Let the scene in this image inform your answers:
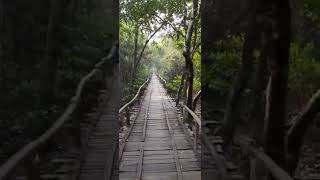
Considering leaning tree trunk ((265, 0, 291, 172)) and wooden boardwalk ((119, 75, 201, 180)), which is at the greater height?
leaning tree trunk ((265, 0, 291, 172))

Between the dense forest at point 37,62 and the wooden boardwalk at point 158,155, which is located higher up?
the dense forest at point 37,62

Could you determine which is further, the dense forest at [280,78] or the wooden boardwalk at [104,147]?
the wooden boardwalk at [104,147]

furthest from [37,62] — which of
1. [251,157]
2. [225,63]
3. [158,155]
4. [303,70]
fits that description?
[158,155]

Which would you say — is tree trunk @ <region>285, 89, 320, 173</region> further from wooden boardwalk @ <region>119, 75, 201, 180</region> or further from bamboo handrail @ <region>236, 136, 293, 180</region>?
wooden boardwalk @ <region>119, 75, 201, 180</region>

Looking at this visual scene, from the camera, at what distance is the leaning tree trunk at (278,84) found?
8.24 ft

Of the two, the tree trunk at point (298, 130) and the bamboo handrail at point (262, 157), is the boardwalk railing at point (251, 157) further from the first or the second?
the tree trunk at point (298, 130)

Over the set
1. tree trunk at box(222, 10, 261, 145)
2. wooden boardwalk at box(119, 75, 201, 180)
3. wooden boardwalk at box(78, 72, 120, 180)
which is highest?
tree trunk at box(222, 10, 261, 145)

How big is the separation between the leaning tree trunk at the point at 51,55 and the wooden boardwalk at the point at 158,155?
248 cm

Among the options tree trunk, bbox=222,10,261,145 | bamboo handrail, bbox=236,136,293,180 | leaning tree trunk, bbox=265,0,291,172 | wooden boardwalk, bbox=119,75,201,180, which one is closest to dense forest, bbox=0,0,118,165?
tree trunk, bbox=222,10,261,145

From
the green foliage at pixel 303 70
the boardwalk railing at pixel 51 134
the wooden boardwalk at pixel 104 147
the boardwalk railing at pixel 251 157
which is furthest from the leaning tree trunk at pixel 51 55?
the green foliage at pixel 303 70

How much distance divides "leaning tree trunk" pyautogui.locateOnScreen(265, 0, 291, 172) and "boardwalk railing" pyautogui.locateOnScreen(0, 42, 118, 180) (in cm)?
138

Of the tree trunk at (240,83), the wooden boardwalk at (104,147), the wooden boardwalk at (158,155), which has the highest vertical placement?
the tree trunk at (240,83)

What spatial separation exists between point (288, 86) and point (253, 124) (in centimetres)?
40

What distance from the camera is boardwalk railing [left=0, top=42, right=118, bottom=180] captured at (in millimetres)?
1953
